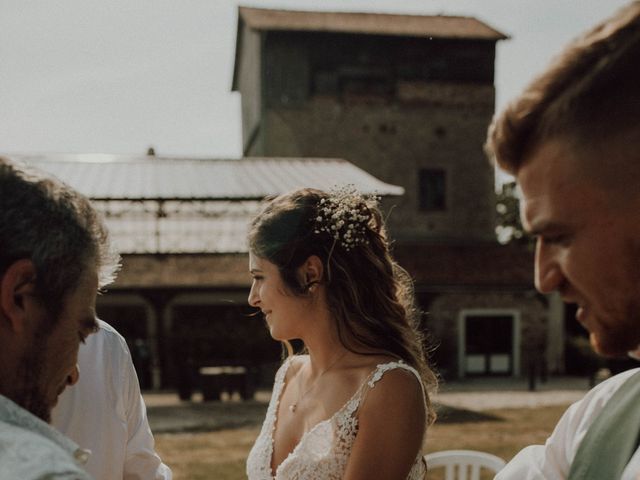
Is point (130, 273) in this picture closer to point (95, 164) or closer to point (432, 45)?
point (95, 164)

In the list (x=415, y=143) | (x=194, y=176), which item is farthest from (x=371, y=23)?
(x=194, y=176)

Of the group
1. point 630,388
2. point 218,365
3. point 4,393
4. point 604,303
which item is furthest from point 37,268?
point 218,365

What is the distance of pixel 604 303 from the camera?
40.7 inches

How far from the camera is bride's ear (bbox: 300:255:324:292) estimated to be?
2461 millimetres

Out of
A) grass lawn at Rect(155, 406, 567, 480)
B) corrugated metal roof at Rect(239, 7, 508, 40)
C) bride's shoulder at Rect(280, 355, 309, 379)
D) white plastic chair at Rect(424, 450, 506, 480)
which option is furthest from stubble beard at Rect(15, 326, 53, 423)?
corrugated metal roof at Rect(239, 7, 508, 40)

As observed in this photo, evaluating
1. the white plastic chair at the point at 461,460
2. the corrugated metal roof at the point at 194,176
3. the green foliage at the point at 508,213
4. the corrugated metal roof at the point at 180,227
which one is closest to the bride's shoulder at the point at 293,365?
the white plastic chair at the point at 461,460

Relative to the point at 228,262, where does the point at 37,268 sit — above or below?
above

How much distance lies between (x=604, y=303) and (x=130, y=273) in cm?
1766

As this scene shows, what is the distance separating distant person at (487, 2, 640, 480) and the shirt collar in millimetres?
692

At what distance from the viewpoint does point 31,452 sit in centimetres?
96

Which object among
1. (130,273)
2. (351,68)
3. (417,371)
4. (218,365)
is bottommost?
(218,365)

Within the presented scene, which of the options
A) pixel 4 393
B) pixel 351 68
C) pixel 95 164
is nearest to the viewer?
pixel 4 393

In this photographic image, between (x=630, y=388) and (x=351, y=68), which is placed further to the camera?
(x=351, y=68)

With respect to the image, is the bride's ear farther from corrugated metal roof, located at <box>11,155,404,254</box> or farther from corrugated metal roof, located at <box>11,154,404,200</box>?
corrugated metal roof, located at <box>11,155,404,254</box>
